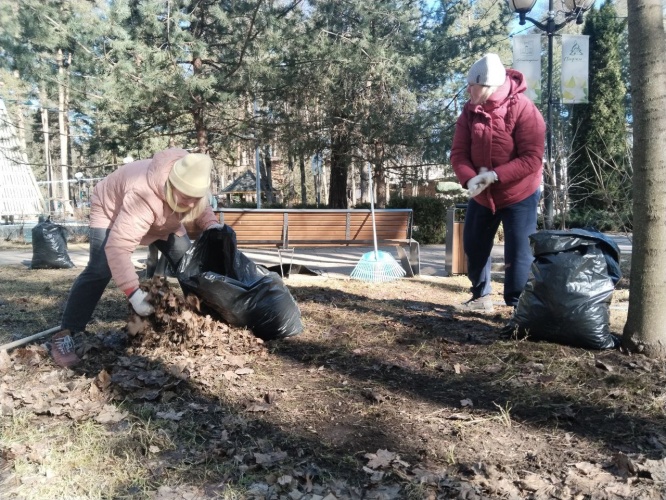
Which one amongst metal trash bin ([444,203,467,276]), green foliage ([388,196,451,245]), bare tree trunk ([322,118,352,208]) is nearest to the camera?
metal trash bin ([444,203,467,276])

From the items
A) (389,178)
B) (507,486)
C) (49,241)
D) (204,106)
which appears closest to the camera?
(507,486)

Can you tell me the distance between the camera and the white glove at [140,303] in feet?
9.22

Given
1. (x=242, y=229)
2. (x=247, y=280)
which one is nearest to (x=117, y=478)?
(x=247, y=280)

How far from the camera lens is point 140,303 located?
111 inches

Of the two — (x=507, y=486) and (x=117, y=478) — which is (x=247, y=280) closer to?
(x=117, y=478)

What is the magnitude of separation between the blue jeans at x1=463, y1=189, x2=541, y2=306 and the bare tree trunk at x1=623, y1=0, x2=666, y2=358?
2.97 ft

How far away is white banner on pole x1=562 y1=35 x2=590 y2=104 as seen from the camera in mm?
8391

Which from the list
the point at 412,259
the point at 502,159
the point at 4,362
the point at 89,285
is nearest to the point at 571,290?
the point at 502,159

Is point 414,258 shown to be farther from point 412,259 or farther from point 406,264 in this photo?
point 406,264

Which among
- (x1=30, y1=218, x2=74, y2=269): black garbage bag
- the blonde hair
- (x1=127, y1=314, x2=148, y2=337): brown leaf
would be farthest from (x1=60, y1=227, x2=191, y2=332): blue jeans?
(x1=30, y1=218, x2=74, y2=269): black garbage bag

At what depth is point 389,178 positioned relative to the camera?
1714 cm

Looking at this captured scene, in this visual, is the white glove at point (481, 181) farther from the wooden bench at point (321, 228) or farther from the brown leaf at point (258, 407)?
the wooden bench at point (321, 228)

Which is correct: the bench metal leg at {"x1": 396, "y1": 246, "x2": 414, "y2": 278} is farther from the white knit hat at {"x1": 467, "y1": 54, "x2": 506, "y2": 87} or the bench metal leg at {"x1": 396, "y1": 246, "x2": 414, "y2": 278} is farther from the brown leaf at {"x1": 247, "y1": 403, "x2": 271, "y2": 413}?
the brown leaf at {"x1": 247, "y1": 403, "x2": 271, "y2": 413}

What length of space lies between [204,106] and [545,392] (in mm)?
9460
